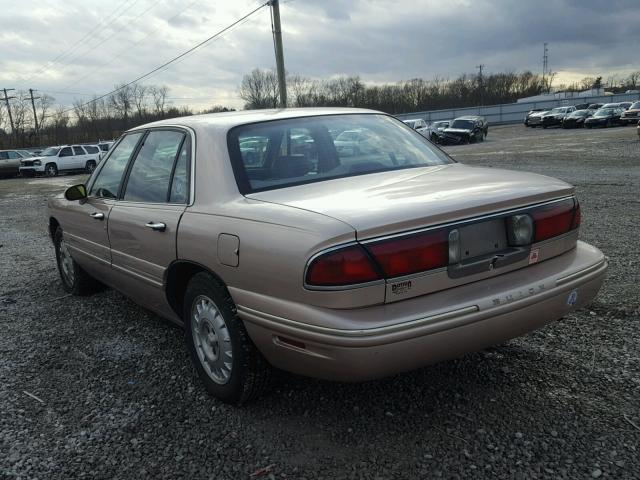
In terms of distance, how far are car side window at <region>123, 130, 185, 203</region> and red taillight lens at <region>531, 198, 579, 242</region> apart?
2068 mm

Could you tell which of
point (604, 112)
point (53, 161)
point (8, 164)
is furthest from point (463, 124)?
point (8, 164)

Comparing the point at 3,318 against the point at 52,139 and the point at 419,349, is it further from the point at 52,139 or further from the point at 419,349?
the point at 52,139

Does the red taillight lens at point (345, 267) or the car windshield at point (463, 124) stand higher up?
the red taillight lens at point (345, 267)

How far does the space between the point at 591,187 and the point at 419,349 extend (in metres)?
9.61

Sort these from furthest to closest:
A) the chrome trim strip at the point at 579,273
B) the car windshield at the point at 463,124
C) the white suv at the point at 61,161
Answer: the car windshield at the point at 463,124, the white suv at the point at 61,161, the chrome trim strip at the point at 579,273

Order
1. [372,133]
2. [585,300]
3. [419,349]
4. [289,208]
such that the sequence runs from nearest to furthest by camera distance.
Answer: [419,349] < [289,208] < [585,300] < [372,133]

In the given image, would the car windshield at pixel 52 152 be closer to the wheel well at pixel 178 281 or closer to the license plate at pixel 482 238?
the wheel well at pixel 178 281

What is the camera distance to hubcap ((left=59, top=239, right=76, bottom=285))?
203 inches

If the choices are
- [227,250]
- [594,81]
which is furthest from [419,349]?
[594,81]

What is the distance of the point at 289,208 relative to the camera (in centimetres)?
253

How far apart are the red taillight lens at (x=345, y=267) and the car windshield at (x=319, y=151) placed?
802 millimetres

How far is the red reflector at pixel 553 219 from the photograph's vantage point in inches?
107

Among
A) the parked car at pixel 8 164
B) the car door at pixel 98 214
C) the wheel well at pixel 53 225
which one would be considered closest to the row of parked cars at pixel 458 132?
the parked car at pixel 8 164

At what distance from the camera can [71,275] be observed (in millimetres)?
5207
